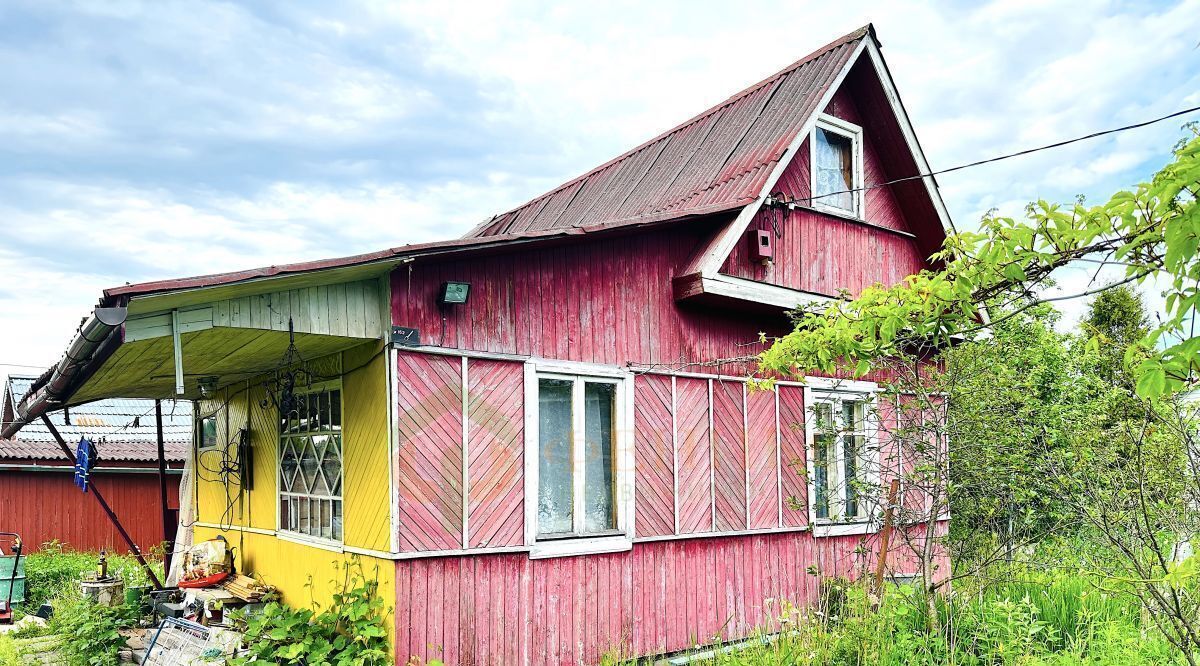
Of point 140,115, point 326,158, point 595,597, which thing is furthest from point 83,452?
point 326,158

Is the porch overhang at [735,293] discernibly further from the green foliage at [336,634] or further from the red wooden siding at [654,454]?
the green foliage at [336,634]

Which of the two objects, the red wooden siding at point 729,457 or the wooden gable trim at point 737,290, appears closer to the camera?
the wooden gable trim at point 737,290

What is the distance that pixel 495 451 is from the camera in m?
7.16

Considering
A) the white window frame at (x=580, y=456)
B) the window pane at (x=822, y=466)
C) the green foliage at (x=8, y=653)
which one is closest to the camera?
the white window frame at (x=580, y=456)

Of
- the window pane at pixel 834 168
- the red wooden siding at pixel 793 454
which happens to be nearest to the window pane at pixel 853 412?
the red wooden siding at pixel 793 454

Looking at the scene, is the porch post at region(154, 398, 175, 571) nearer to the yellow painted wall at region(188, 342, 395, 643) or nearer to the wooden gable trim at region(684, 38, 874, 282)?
the yellow painted wall at region(188, 342, 395, 643)

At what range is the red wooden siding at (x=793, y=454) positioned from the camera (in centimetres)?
938

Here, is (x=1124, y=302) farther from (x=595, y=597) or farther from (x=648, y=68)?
(x=595, y=597)

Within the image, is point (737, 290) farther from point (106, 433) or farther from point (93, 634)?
point (106, 433)

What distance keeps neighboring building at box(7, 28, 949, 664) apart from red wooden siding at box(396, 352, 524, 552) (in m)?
0.02

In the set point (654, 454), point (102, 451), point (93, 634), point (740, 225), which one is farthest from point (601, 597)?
point (102, 451)

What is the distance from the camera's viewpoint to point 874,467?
1026 centimetres

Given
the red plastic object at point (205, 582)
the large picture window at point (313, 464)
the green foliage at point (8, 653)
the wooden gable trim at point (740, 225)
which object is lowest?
the green foliage at point (8, 653)

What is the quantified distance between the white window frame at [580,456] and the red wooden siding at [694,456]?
0.65 meters
